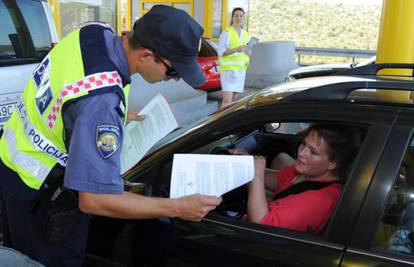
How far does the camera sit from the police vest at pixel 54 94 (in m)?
1.53

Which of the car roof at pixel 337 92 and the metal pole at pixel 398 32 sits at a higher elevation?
the metal pole at pixel 398 32

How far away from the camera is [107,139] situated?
1.48m

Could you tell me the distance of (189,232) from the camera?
1801mm

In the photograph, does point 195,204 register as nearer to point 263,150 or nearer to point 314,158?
point 314,158

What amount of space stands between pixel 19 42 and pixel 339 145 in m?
3.58

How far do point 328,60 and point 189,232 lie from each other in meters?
15.2

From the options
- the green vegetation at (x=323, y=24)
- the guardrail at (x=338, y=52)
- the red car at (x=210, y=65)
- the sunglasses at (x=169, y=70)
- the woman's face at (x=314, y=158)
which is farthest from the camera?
the green vegetation at (x=323, y=24)

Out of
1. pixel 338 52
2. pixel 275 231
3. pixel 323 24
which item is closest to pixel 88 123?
pixel 275 231

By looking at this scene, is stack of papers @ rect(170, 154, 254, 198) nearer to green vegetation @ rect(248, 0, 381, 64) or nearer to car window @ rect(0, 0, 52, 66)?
car window @ rect(0, 0, 52, 66)

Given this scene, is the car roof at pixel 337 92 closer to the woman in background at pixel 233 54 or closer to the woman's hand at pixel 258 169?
the woman's hand at pixel 258 169

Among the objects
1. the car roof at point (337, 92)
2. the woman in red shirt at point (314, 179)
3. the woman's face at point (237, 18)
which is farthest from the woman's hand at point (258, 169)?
the woman's face at point (237, 18)

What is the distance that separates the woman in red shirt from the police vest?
2.38 ft

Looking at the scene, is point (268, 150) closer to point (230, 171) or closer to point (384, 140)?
point (230, 171)

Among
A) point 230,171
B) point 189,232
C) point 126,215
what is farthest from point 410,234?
point 126,215
